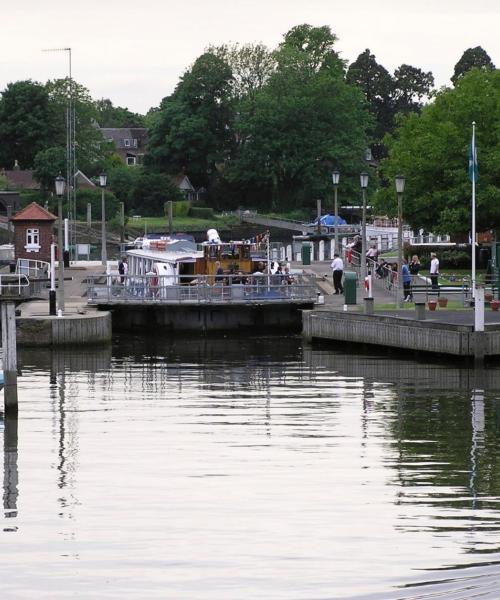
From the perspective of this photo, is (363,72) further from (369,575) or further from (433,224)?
(369,575)

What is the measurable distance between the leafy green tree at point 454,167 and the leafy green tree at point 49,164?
7207 cm

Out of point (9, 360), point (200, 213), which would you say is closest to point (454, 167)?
point (9, 360)

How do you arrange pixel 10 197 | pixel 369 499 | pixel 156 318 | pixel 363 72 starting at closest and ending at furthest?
pixel 369 499, pixel 156 318, pixel 10 197, pixel 363 72

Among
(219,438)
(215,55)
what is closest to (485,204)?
(219,438)

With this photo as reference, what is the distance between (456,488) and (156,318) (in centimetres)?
3318

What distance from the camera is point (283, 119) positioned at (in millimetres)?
149250

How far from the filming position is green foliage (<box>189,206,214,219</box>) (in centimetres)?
15088

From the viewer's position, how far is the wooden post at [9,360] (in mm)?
37562

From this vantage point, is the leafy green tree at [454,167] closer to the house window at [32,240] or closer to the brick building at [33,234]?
the brick building at [33,234]

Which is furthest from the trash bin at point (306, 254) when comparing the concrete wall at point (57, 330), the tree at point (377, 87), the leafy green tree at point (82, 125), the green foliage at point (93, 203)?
the tree at point (377, 87)

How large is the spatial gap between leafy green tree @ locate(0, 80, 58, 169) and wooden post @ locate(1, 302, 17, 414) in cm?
12102

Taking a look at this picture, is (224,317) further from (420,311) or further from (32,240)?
(32,240)

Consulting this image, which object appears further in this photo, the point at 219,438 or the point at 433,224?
the point at 433,224

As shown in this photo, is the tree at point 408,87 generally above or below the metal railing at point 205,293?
above
